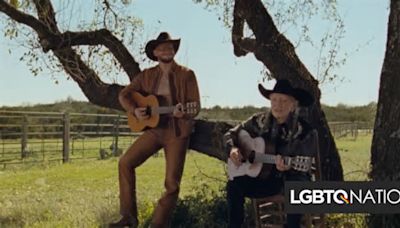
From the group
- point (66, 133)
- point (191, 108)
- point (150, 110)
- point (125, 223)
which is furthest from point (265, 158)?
point (66, 133)

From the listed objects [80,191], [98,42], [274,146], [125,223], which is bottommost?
[80,191]

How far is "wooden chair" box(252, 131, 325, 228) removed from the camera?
4.65 meters

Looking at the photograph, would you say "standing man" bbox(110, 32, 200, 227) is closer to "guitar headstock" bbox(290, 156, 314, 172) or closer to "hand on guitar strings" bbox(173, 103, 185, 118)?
"hand on guitar strings" bbox(173, 103, 185, 118)

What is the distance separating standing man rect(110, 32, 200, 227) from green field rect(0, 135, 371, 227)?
0.70m

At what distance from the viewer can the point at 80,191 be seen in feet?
35.2

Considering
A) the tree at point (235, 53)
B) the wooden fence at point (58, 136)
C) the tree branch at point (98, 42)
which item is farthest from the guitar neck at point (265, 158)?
the wooden fence at point (58, 136)

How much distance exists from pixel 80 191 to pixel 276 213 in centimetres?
644

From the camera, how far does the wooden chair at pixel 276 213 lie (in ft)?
15.3

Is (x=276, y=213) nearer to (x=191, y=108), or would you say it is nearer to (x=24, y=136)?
(x=191, y=108)

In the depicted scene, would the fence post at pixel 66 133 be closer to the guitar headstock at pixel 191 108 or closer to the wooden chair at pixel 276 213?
the guitar headstock at pixel 191 108

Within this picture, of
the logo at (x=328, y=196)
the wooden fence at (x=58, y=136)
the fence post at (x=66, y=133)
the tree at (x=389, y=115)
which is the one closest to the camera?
the logo at (x=328, y=196)

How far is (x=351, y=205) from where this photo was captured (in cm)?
449

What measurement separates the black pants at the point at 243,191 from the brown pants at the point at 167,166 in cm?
69

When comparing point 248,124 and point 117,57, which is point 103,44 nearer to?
point 117,57
